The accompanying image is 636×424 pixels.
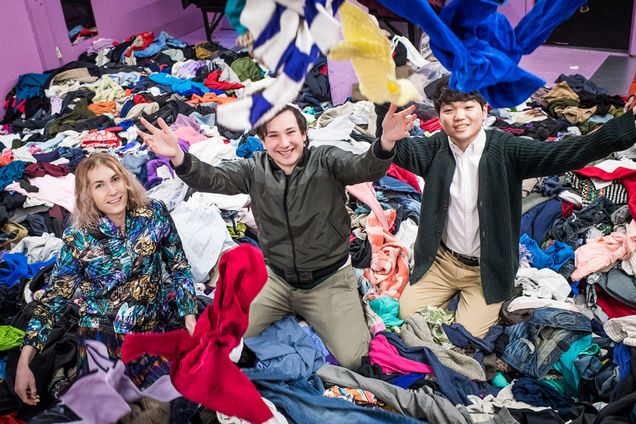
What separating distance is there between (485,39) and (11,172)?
12.8 ft

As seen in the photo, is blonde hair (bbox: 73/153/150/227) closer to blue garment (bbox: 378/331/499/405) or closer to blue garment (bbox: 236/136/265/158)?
blue garment (bbox: 378/331/499/405)

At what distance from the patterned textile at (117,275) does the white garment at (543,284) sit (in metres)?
1.50

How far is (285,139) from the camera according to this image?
2.45m

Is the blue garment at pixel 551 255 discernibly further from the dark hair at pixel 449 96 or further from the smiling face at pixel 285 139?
the smiling face at pixel 285 139

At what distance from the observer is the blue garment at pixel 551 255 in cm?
322

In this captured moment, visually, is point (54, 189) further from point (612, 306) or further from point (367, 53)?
point (367, 53)

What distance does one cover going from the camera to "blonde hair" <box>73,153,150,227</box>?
2459 millimetres

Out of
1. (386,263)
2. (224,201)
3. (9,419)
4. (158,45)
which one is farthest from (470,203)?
(158,45)

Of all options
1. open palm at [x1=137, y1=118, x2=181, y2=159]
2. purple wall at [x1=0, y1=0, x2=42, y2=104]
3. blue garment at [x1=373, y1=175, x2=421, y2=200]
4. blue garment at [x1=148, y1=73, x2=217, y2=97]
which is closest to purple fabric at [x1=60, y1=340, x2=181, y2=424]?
open palm at [x1=137, y1=118, x2=181, y2=159]

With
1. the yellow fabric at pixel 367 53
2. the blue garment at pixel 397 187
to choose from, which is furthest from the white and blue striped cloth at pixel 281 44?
the blue garment at pixel 397 187

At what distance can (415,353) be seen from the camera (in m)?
2.63

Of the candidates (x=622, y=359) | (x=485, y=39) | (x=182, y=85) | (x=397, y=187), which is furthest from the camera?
(x=182, y=85)

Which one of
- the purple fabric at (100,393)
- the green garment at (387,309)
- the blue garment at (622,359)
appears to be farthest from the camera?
the green garment at (387,309)

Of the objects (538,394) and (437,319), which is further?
(437,319)
